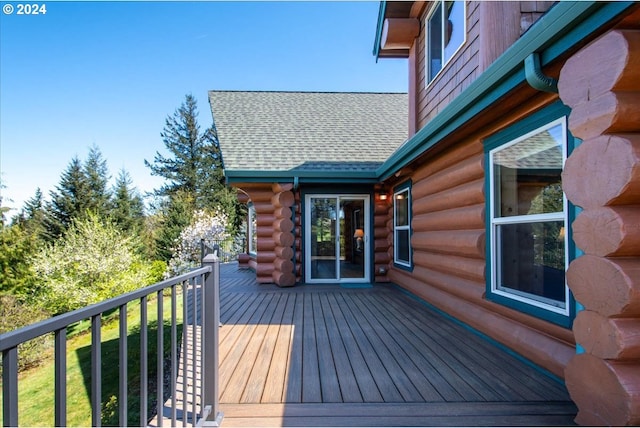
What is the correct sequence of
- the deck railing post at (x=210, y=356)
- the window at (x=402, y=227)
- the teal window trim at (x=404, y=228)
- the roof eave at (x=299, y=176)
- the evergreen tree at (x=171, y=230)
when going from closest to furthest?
the deck railing post at (x=210, y=356) < the teal window trim at (x=404, y=228) < the window at (x=402, y=227) < the roof eave at (x=299, y=176) < the evergreen tree at (x=171, y=230)

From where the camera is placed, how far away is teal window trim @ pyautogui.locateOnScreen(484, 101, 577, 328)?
2.24m

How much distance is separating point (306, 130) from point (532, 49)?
615 centimetres

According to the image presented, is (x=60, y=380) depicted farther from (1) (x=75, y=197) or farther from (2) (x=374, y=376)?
(1) (x=75, y=197)

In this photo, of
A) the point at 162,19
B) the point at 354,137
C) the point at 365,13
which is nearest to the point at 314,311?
the point at 354,137

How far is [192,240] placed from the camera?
14.5 metres

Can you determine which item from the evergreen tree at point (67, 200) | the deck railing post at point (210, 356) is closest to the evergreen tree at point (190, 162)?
the evergreen tree at point (67, 200)

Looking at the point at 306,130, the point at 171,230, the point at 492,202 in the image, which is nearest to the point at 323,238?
the point at 306,130

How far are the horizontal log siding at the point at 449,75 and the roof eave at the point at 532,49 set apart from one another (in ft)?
2.50

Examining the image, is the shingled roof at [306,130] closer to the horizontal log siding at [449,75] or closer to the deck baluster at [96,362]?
the horizontal log siding at [449,75]

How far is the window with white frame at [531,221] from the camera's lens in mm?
2417

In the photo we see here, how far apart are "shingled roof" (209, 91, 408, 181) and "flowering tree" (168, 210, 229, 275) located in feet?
20.8

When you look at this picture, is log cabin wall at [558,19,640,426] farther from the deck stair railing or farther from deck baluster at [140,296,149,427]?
deck baluster at [140,296,149,427]

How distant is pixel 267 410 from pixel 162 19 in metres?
7.79

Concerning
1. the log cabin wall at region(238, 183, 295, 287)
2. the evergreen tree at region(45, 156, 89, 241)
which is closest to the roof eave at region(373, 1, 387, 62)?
the log cabin wall at region(238, 183, 295, 287)
